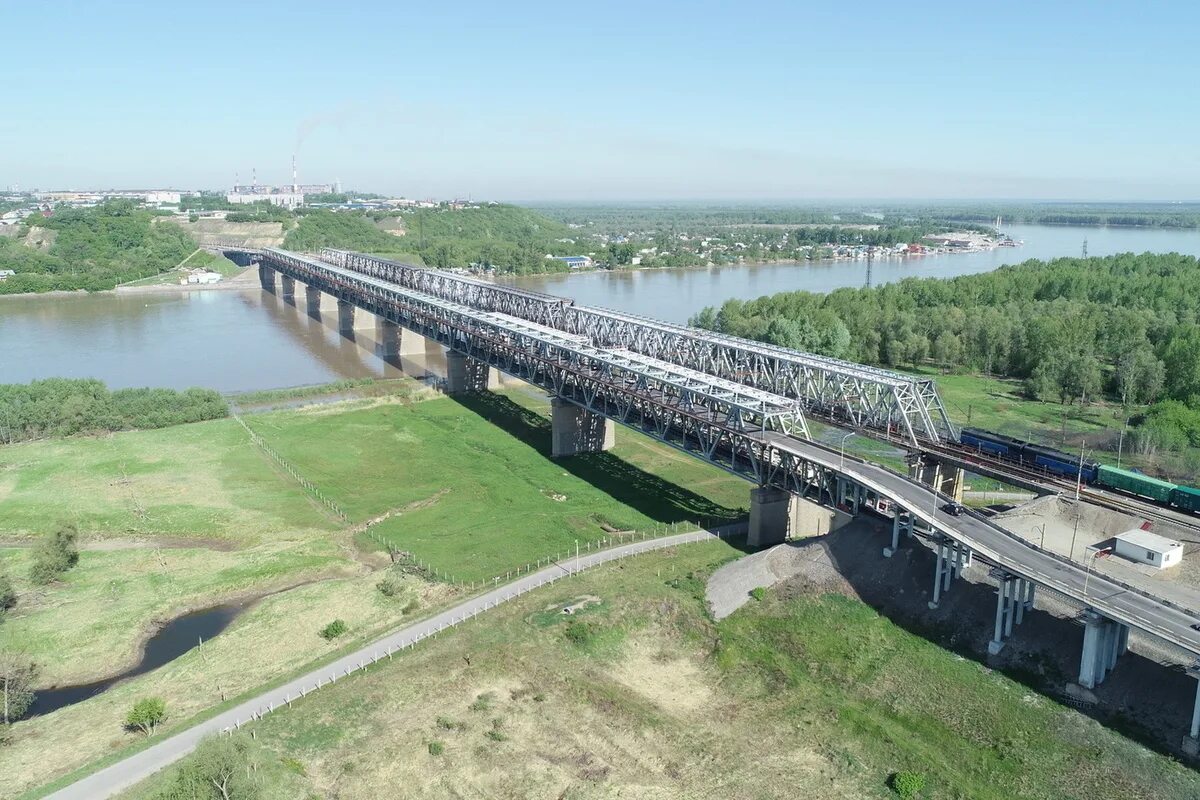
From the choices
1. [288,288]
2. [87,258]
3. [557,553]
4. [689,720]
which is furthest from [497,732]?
[87,258]

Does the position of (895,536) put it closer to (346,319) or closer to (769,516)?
(769,516)

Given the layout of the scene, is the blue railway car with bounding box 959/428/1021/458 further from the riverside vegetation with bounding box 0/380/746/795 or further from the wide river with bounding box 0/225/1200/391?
the wide river with bounding box 0/225/1200/391

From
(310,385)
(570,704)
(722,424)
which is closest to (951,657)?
(570,704)

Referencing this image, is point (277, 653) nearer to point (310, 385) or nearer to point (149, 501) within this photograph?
point (149, 501)

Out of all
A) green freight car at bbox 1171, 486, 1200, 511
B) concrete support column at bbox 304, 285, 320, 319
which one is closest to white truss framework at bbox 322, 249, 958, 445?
green freight car at bbox 1171, 486, 1200, 511

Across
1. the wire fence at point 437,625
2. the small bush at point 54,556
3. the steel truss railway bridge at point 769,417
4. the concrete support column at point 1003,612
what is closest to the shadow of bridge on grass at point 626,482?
the steel truss railway bridge at point 769,417
